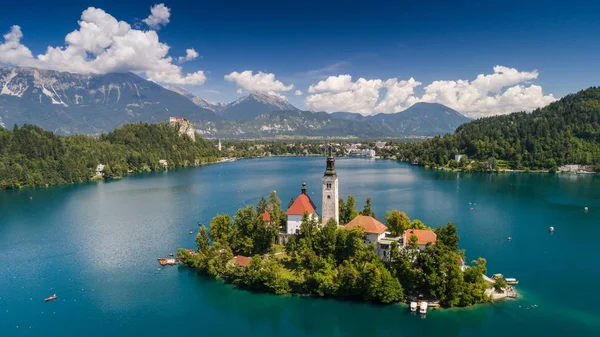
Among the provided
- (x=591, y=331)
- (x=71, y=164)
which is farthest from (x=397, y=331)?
→ (x=71, y=164)

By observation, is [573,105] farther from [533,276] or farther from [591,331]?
[591,331]

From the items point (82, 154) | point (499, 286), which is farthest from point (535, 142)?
point (82, 154)

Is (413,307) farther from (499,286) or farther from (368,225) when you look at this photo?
(368,225)

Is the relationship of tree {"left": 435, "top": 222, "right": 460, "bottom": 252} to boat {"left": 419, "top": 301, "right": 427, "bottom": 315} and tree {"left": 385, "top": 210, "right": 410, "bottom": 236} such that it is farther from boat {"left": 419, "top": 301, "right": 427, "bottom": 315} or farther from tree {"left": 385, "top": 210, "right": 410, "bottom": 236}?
boat {"left": 419, "top": 301, "right": 427, "bottom": 315}

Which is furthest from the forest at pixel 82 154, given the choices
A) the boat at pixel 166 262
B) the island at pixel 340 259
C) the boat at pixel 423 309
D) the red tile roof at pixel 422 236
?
the boat at pixel 423 309

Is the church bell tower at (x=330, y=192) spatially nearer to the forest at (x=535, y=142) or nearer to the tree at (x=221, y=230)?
the tree at (x=221, y=230)

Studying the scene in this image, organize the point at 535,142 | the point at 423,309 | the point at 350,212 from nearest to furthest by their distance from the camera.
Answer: the point at 423,309, the point at 350,212, the point at 535,142
